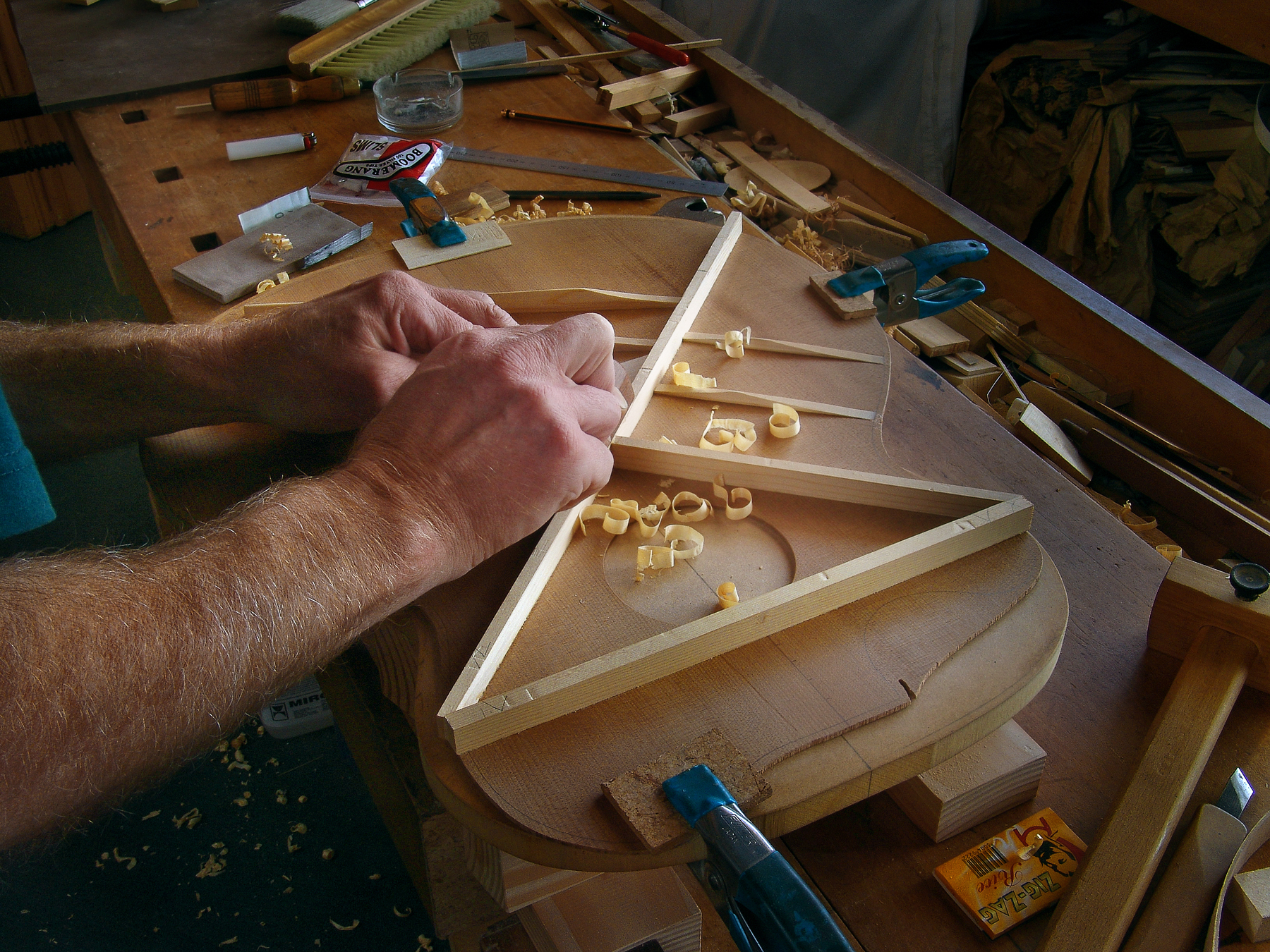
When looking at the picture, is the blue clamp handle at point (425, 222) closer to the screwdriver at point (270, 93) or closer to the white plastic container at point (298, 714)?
the screwdriver at point (270, 93)

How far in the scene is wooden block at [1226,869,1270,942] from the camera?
0.94 metres

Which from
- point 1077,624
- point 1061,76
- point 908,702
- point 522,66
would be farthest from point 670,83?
point 908,702

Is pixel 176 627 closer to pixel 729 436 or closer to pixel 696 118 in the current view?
pixel 729 436

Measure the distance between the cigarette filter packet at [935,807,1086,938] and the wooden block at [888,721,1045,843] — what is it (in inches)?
1.6

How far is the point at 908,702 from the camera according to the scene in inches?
41.7

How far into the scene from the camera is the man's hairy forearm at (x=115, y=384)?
1.50 metres

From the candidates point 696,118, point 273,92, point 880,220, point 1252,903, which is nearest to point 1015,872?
point 1252,903

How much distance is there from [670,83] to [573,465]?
2139mm

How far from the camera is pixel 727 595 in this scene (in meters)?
1.18

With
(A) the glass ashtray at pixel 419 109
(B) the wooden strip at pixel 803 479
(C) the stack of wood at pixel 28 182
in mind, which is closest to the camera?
(B) the wooden strip at pixel 803 479

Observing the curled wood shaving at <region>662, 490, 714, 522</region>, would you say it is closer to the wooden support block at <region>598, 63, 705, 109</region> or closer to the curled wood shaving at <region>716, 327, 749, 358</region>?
the curled wood shaving at <region>716, 327, 749, 358</region>

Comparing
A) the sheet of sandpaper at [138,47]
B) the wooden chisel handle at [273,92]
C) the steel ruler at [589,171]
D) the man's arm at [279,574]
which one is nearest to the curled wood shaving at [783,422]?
the man's arm at [279,574]

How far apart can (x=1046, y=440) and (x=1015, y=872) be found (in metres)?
1.02

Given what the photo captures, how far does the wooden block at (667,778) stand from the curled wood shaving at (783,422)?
595 mm
